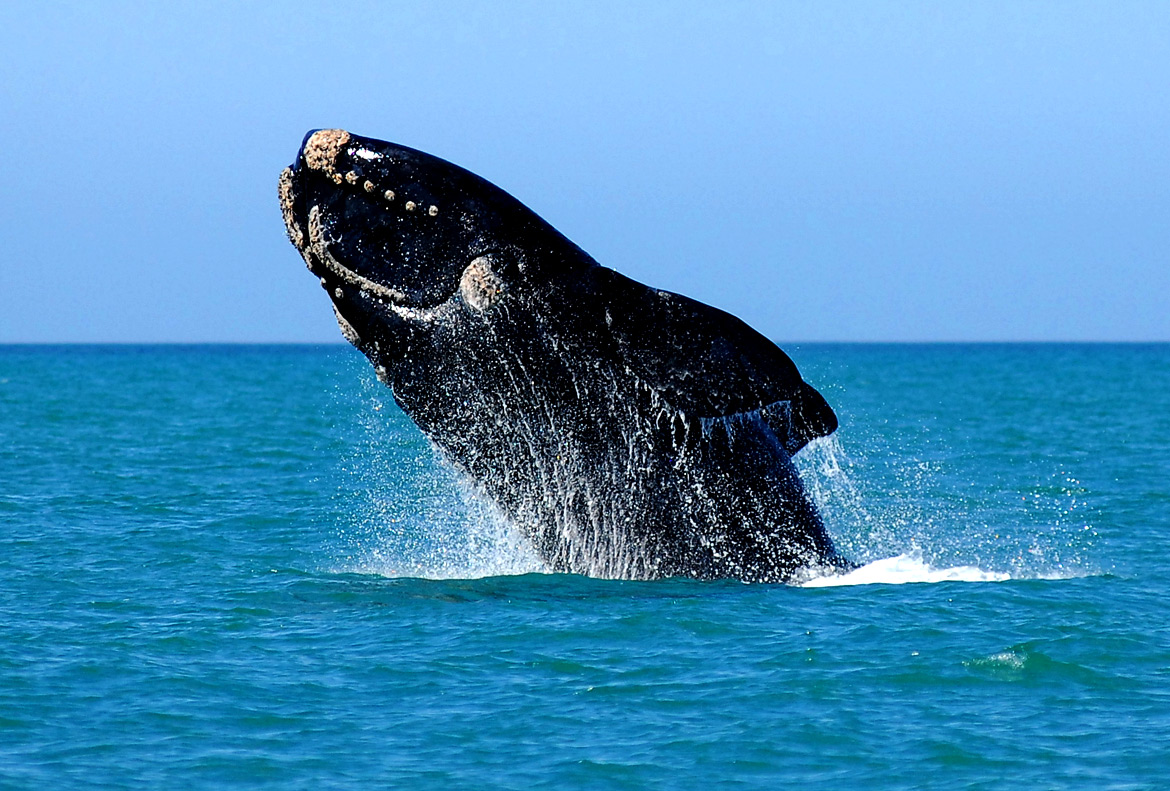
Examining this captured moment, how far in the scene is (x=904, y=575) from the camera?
13344mm

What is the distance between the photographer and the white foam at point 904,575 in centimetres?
1245

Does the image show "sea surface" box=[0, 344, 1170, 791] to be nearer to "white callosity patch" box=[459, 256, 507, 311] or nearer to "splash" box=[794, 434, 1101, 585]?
"splash" box=[794, 434, 1101, 585]

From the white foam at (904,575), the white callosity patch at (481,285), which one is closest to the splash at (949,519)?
the white foam at (904,575)

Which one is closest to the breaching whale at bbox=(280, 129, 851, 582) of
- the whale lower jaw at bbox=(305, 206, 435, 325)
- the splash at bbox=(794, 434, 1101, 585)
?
the whale lower jaw at bbox=(305, 206, 435, 325)

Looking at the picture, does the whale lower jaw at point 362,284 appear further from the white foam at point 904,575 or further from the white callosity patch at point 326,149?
the white foam at point 904,575

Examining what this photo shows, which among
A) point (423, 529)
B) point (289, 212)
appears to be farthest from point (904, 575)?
point (423, 529)

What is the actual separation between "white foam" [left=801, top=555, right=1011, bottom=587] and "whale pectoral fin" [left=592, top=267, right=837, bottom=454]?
259 cm

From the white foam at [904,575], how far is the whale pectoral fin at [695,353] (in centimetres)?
259

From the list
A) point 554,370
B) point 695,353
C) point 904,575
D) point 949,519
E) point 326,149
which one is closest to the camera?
point 695,353

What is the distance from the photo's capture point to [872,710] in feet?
30.8

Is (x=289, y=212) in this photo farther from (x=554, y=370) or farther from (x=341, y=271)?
(x=554, y=370)

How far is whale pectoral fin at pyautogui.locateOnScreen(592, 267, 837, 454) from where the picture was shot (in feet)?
32.4

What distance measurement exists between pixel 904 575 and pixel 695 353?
4304 mm

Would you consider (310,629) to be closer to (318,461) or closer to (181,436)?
(318,461)
